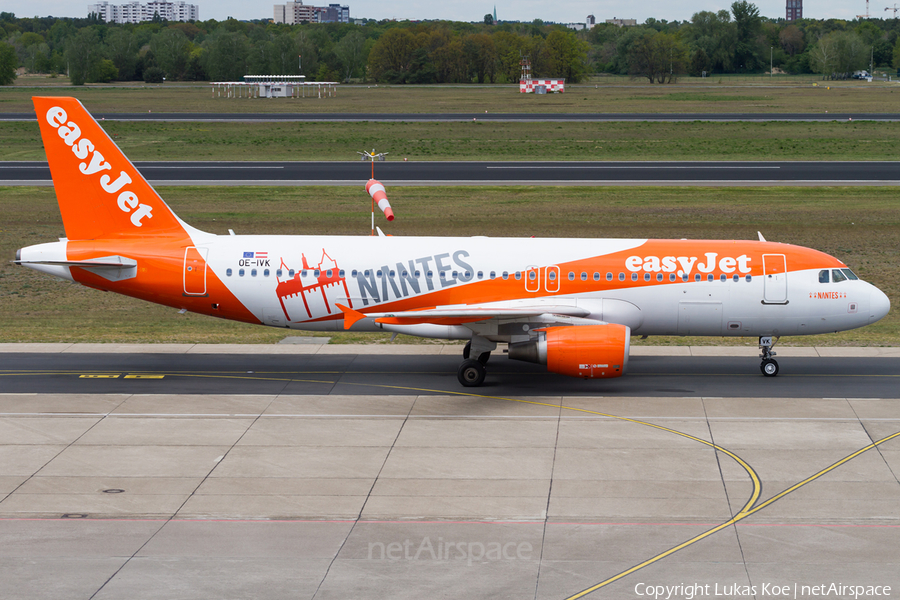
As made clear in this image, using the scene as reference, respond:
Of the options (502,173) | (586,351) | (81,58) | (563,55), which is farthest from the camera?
(563,55)

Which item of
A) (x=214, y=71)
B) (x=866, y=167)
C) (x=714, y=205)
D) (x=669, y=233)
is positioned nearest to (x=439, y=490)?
(x=669, y=233)

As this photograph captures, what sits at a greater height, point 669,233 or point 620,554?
point 669,233

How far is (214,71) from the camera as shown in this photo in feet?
651

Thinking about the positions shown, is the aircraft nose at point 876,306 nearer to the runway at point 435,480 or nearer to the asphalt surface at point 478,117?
the runway at point 435,480

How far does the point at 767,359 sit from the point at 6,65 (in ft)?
593

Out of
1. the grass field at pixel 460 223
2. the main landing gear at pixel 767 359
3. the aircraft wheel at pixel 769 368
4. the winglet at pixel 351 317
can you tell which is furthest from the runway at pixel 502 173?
the winglet at pixel 351 317

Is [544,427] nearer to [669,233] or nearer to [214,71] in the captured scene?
[669,233]

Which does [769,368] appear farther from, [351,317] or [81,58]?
[81,58]

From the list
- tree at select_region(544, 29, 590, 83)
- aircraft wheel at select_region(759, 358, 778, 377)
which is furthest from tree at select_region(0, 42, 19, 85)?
aircraft wheel at select_region(759, 358, 778, 377)

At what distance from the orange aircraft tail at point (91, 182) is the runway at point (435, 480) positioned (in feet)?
14.6

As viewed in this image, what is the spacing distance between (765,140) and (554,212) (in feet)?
132

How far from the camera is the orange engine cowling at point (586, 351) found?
25750 millimetres

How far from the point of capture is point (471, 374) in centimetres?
2772

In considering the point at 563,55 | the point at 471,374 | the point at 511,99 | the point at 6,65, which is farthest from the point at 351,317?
the point at 563,55
